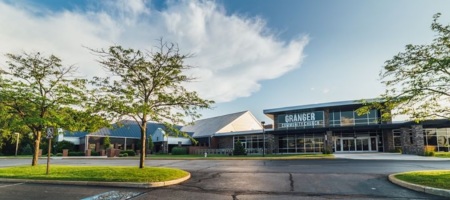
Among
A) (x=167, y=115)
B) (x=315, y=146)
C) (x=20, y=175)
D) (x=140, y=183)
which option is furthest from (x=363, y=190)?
(x=315, y=146)

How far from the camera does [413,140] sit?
3234cm

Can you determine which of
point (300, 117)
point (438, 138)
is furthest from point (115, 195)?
point (438, 138)

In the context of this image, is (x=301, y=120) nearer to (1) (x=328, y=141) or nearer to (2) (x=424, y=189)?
(1) (x=328, y=141)

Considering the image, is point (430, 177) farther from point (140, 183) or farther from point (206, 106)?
point (140, 183)

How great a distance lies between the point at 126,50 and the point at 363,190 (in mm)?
11879

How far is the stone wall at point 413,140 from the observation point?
31.4 metres

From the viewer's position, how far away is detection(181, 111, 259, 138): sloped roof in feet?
169

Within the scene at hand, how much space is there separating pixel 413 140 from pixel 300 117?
1335 centimetres

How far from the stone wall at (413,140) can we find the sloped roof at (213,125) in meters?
25.9

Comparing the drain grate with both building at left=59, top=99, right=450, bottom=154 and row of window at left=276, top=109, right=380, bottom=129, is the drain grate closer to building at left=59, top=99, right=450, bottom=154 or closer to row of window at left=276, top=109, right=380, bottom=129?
building at left=59, top=99, right=450, bottom=154

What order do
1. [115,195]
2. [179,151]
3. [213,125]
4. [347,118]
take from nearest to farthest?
[115,195] → [347,118] → [179,151] → [213,125]

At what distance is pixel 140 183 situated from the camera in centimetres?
1170

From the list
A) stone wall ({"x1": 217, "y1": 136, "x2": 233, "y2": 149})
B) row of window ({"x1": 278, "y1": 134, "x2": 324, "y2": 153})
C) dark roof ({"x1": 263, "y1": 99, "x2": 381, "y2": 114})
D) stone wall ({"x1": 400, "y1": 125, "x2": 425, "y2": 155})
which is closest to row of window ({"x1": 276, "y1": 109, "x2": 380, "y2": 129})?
dark roof ({"x1": 263, "y1": 99, "x2": 381, "y2": 114})

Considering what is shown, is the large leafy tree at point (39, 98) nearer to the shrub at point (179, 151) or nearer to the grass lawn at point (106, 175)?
the grass lawn at point (106, 175)
